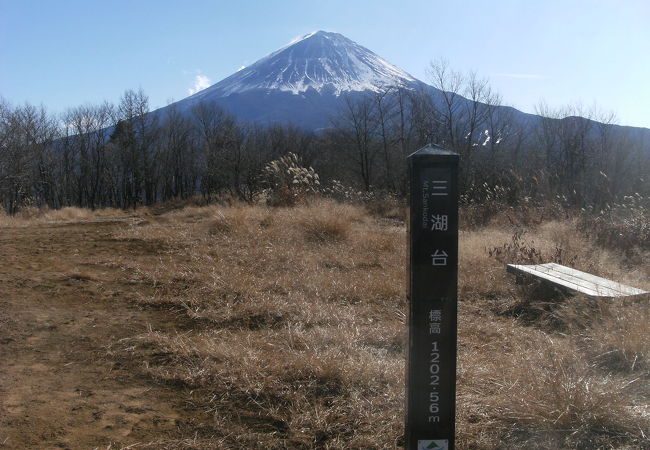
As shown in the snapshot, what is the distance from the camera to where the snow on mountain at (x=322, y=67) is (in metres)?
101

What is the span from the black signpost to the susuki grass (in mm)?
551

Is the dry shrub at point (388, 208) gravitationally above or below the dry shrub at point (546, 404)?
above

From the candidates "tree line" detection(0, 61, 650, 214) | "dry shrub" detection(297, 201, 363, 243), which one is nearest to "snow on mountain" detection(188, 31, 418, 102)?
"tree line" detection(0, 61, 650, 214)

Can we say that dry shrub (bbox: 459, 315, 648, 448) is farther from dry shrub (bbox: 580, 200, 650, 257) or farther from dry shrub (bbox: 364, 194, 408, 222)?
dry shrub (bbox: 364, 194, 408, 222)

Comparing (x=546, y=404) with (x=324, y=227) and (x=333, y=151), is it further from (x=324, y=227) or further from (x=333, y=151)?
(x=333, y=151)

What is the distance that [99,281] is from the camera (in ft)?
15.7

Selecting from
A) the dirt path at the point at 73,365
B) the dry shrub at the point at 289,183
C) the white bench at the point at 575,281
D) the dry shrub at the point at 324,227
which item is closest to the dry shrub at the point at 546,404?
the white bench at the point at 575,281

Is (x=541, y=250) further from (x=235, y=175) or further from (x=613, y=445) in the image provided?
(x=235, y=175)

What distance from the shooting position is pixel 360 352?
328 centimetres

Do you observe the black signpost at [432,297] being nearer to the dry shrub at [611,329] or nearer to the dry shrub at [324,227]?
the dry shrub at [611,329]

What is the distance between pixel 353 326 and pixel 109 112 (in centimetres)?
4742

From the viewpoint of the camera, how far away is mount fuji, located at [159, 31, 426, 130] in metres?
105

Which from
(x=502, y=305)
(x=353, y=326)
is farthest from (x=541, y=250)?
(x=353, y=326)

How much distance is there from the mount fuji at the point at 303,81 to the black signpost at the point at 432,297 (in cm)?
8726
